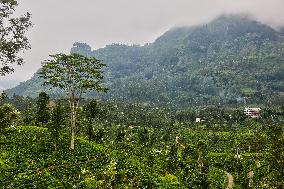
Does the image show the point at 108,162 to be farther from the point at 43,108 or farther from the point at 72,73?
the point at 43,108

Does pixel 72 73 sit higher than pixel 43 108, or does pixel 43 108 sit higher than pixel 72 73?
pixel 72 73

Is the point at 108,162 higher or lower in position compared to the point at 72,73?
lower

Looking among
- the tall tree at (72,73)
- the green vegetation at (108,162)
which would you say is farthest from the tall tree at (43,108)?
the tall tree at (72,73)

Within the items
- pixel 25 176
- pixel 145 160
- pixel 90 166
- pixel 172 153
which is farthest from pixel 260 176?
pixel 25 176

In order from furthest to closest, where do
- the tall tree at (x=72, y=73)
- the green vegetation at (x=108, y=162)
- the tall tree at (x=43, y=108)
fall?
the tall tree at (x=43, y=108) → the tall tree at (x=72, y=73) → the green vegetation at (x=108, y=162)

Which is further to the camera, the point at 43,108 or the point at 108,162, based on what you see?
the point at 43,108

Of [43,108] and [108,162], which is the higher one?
[43,108]

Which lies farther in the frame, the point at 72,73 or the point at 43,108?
the point at 43,108

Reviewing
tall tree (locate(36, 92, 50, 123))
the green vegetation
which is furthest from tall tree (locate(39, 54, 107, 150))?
tall tree (locate(36, 92, 50, 123))

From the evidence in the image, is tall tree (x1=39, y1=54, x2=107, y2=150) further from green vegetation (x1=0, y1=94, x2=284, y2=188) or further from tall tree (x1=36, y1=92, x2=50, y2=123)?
tall tree (x1=36, y1=92, x2=50, y2=123)

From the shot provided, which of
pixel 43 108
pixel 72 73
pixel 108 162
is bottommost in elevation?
pixel 108 162

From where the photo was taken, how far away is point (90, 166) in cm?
6253

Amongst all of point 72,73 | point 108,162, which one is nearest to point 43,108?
point 72,73

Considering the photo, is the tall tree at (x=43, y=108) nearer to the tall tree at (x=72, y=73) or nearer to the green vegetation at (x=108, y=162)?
the green vegetation at (x=108, y=162)
